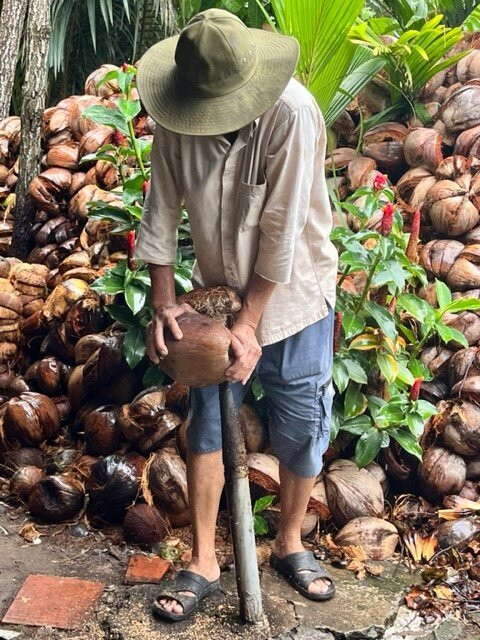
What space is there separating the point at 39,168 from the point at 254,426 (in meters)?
2.60

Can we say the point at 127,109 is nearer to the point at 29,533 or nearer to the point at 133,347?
the point at 133,347

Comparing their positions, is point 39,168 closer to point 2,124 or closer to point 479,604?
point 2,124

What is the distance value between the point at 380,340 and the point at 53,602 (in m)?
1.54

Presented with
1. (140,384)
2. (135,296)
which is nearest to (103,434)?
(140,384)

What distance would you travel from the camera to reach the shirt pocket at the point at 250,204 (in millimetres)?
2021

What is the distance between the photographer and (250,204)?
204 centimetres

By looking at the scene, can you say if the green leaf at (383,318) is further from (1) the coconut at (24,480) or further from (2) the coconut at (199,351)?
(1) the coconut at (24,480)

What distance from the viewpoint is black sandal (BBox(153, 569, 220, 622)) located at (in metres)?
2.29

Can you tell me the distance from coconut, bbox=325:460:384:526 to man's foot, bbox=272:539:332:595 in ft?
1.21

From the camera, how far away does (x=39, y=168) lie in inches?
191

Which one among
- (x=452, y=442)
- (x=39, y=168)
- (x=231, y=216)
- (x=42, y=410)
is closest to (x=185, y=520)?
(x=42, y=410)

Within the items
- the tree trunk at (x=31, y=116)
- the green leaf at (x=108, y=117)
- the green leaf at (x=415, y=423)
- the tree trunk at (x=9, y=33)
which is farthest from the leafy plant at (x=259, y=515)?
the tree trunk at (x=9, y=33)

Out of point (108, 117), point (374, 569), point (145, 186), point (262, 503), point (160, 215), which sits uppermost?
point (160, 215)

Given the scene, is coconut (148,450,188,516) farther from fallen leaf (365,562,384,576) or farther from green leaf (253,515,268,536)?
fallen leaf (365,562,384,576)
